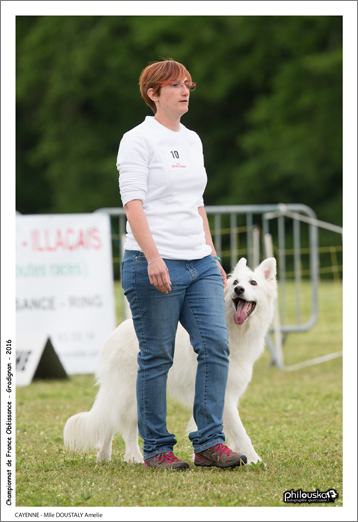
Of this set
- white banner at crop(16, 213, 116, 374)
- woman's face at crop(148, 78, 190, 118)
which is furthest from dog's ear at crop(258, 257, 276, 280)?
white banner at crop(16, 213, 116, 374)

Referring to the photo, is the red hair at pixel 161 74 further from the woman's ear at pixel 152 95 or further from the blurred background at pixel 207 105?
the blurred background at pixel 207 105

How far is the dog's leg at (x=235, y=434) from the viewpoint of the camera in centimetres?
367

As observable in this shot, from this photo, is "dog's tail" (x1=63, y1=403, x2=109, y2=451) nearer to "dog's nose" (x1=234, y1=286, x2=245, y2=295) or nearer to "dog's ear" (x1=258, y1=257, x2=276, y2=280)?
"dog's nose" (x1=234, y1=286, x2=245, y2=295)

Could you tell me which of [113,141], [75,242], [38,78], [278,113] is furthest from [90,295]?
[38,78]

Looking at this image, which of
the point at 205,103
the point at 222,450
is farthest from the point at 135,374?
the point at 205,103

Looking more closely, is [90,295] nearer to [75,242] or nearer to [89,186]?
[75,242]

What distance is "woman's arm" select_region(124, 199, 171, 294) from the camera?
3.22 m

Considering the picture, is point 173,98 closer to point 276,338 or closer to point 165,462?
point 165,462

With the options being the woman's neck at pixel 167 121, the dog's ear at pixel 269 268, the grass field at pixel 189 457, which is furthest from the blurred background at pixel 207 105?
the woman's neck at pixel 167 121

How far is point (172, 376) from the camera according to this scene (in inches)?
152

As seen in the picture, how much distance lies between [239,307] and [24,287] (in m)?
4.25

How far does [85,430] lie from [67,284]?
3982mm

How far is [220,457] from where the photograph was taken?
11.2ft

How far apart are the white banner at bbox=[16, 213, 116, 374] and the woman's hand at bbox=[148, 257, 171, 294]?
14.8 feet
